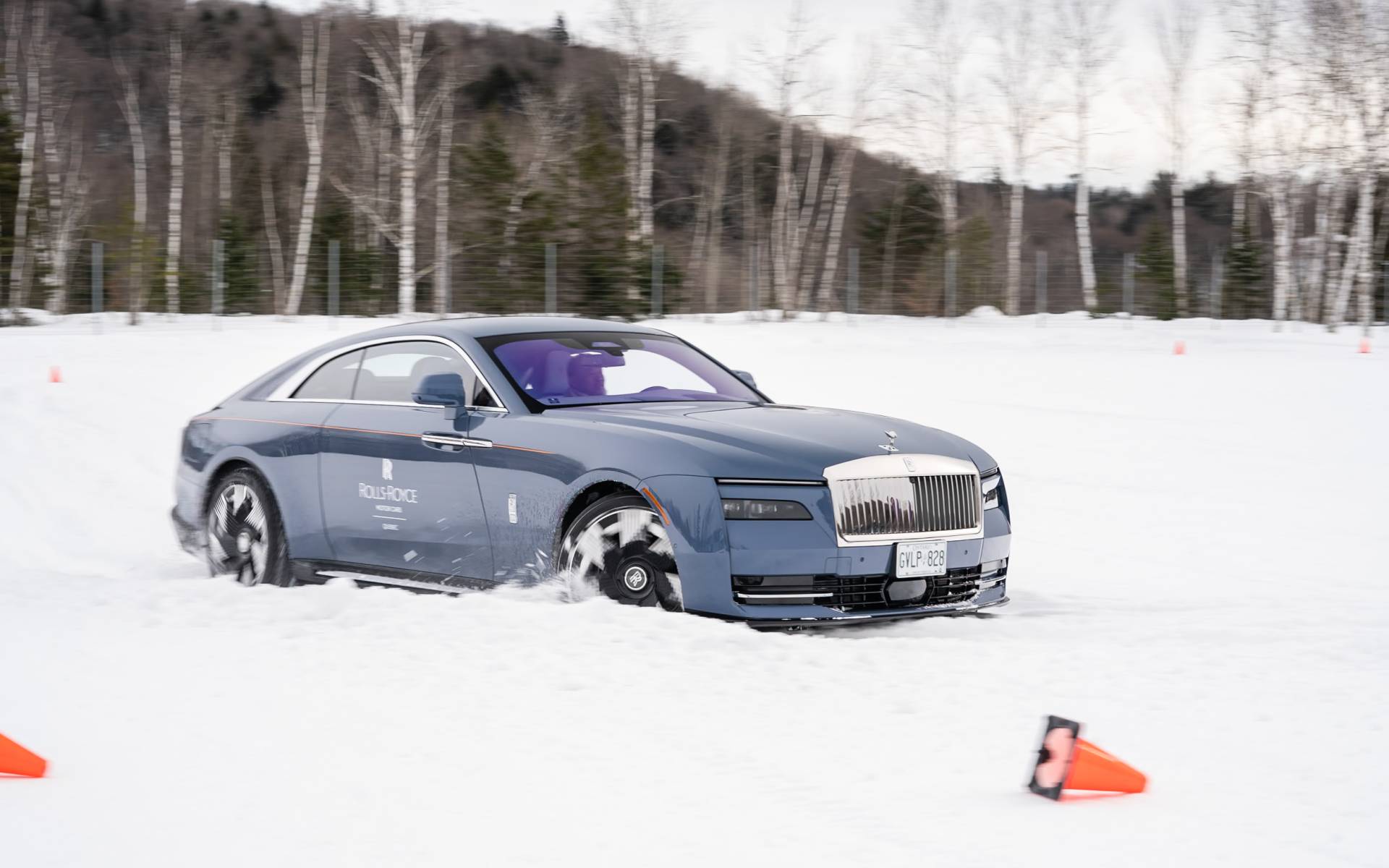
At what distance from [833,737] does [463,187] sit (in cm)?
4255

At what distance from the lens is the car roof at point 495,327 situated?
718cm

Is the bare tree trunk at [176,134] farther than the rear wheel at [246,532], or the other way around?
the bare tree trunk at [176,134]

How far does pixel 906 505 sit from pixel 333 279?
2763 centimetres

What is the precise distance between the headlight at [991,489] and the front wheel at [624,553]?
5.33ft

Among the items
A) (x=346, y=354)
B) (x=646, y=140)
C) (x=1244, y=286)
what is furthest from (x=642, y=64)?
(x=346, y=354)

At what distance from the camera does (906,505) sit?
240 inches

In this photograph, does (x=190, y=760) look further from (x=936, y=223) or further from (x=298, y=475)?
(x=936, y=223)

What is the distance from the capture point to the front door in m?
6.60

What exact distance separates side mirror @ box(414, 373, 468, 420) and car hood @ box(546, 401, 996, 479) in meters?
0.47

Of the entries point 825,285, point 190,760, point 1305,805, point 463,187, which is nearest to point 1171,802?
point 1305,805

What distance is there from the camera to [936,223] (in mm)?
50469

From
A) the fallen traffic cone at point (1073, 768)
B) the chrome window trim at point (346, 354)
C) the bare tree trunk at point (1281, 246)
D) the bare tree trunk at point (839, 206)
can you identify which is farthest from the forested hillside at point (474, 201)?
the fallen traffic cone at point (1073, 768)

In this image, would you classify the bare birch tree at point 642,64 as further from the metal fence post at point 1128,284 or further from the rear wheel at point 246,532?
the rear wheel at point 246,532

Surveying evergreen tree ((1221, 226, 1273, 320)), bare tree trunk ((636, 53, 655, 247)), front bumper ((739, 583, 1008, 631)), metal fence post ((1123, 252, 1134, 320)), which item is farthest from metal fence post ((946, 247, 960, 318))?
front bumper ((739, 583, 1008, 631))
